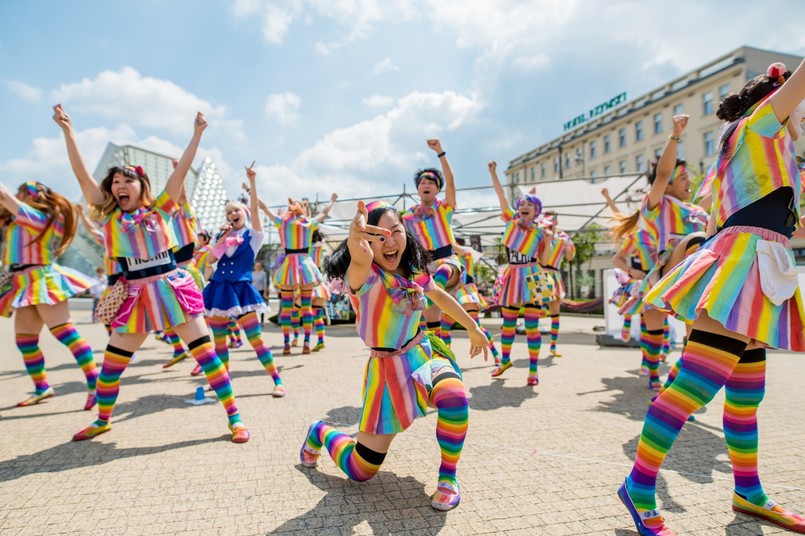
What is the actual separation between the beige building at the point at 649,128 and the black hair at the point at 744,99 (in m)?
22.5

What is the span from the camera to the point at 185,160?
3.27 metres

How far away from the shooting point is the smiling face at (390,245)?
2422 millimetres

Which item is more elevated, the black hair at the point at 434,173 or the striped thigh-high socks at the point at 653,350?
the black hair at the point at 434,173

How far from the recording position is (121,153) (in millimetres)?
43312

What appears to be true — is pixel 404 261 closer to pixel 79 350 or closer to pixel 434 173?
pixel 434 173

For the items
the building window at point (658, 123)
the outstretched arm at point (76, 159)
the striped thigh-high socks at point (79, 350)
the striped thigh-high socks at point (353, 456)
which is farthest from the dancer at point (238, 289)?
the building window at point (658, 123)

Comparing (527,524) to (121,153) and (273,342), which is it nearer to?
(273,342)

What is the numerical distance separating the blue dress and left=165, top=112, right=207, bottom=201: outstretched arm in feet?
4.59

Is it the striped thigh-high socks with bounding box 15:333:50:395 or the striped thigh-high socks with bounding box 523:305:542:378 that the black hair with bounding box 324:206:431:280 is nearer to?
the striped thigh-high socks with bounding box 523:305:542:378

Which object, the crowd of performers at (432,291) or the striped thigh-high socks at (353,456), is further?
the striped thigh-high socks at (353,456)

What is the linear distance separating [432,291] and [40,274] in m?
3.69

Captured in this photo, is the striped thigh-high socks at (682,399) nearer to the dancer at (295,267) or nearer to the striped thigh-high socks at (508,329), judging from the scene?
the striped thigh-high socks at (508,329)

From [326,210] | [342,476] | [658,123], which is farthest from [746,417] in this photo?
[658,123]

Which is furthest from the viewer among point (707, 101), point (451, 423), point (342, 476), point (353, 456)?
point (707, 101)
